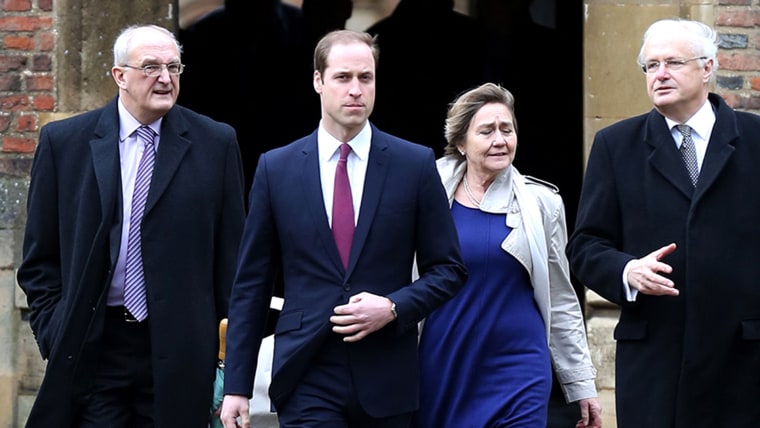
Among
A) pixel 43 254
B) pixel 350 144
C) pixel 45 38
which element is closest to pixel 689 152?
pixel 350 144

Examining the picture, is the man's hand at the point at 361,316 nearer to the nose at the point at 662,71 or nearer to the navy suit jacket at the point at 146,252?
the navy suit jacket at the point at 146,252

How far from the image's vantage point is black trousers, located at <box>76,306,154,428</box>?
18.7ft

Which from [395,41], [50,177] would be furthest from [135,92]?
[395,41]

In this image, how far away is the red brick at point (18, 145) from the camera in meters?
8.34

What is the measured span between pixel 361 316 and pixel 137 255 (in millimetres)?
1080

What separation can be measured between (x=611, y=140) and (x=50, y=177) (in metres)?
2.02

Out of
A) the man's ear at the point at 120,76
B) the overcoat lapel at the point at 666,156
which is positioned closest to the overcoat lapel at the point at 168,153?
the man's ear at the point at 120,76

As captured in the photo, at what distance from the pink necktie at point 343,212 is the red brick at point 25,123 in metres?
3.42

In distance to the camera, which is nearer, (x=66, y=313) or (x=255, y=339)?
(x=255, y=339)

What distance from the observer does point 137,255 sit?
18.9 ft

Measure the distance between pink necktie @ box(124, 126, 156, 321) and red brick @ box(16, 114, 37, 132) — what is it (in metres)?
2.66

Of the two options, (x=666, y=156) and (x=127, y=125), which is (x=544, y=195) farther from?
(x=127, y=125)

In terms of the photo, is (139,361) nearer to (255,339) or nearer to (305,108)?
(255,339)

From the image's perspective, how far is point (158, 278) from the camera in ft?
18.8
